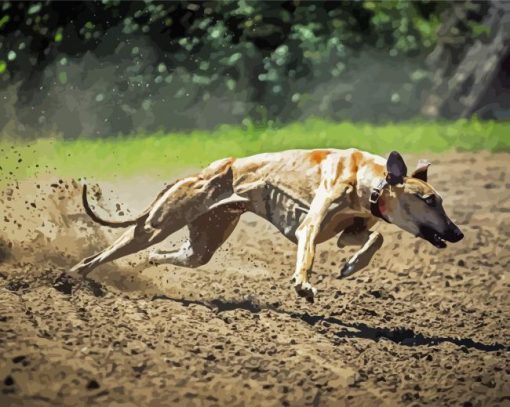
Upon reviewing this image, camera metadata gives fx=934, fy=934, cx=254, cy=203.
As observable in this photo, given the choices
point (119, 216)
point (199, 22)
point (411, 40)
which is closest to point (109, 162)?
point (119, 216)

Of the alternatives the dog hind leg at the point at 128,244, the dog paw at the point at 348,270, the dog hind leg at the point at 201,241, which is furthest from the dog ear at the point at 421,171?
the dog hind leg at the point at 128,244

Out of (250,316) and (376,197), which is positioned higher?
(376,197)

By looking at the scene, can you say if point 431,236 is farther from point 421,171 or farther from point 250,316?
point 250,316

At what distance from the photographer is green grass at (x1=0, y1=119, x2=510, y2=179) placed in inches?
187

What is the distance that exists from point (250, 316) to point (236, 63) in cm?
150

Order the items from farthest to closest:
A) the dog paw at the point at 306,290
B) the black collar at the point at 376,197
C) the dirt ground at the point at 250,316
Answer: the black collar at the point at 376,197 < the dog paw at the point at 306,290 < the dirt ground at the point at 250,316

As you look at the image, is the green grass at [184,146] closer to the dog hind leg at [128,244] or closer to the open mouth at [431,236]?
the dog hind leg at [128,244]

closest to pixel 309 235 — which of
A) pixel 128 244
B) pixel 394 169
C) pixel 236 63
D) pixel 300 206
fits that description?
pixel 300 206

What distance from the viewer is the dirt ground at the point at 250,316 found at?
405cm

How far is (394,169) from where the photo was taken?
439 centimetres

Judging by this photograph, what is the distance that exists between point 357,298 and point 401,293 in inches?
9.3

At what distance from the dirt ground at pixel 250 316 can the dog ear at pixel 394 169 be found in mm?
478

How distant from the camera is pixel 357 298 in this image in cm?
471

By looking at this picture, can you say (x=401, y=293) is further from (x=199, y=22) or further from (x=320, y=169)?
(x=199, y=22)
